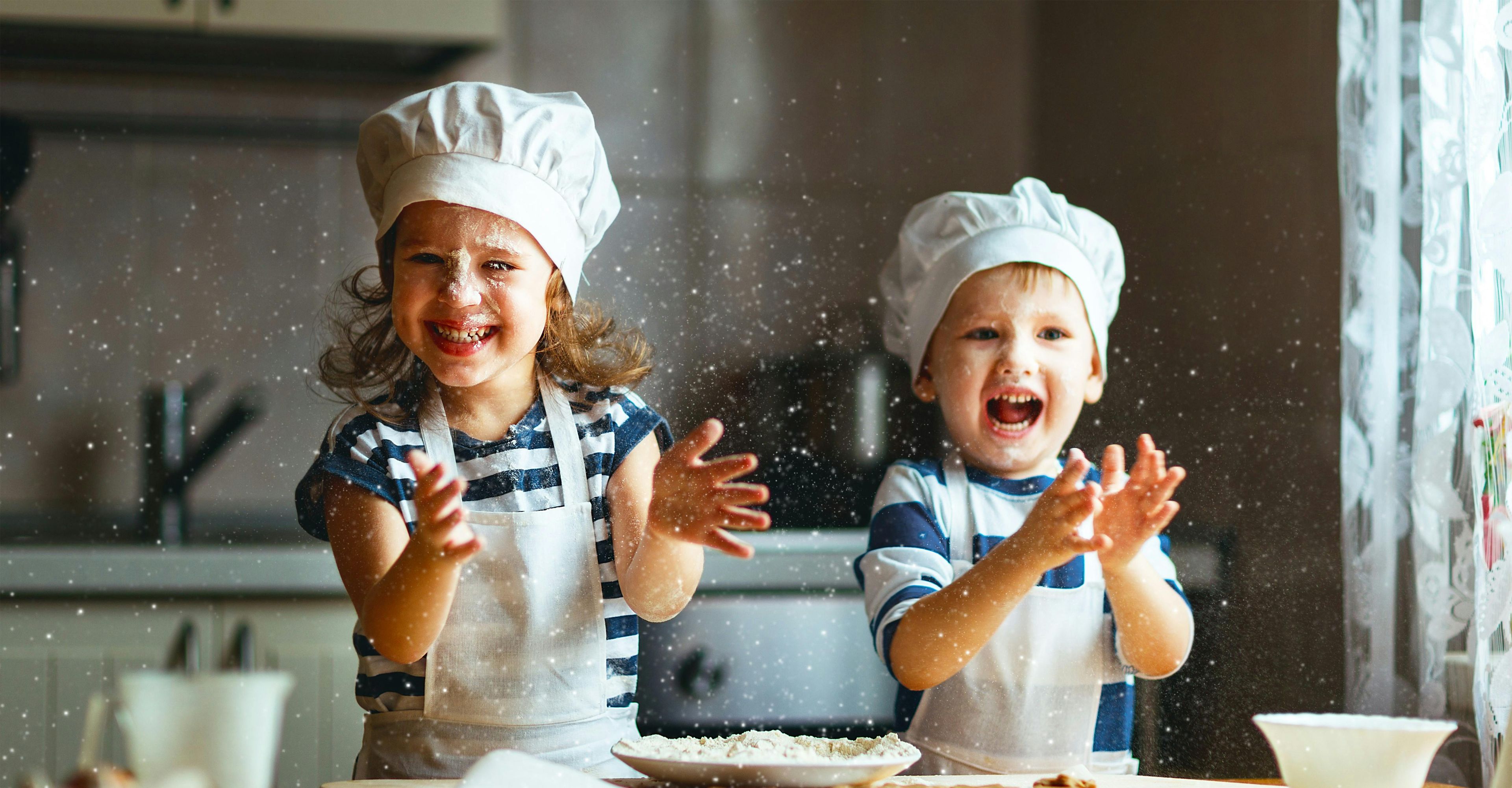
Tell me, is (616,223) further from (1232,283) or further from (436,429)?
(1232,283)

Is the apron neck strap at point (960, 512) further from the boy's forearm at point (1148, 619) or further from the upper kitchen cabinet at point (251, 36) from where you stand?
the upper kitchen cabinet at point (251, 36)

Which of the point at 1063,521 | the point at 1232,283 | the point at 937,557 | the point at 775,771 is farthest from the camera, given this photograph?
the point at 1232,283

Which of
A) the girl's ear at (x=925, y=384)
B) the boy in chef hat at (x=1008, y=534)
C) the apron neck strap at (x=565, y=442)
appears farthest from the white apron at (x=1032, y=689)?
the apron neck strap at (x=565, y=442)

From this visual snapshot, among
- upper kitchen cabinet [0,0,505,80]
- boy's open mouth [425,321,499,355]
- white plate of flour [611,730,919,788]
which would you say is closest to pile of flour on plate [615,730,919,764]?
white plate of flour [611,730,919,788]

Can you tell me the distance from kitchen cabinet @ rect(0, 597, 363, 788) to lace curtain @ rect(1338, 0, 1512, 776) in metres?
0.62

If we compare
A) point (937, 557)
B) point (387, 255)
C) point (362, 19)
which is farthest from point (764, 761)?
point (362, 19)

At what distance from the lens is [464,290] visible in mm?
582

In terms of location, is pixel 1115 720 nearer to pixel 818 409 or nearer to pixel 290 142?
pixel 818 409

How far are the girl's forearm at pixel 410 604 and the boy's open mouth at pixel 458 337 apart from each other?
106 millimetres

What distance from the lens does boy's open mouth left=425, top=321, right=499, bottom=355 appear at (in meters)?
0.59

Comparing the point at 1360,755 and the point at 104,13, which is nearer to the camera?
the point at 1360,755

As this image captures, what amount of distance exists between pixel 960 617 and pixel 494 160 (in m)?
0.33

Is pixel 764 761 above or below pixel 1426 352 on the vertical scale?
below

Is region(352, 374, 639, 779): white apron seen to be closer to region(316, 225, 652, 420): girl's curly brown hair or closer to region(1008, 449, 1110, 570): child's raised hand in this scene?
region(316, 225, 652, 420): girl's curly brown hair
